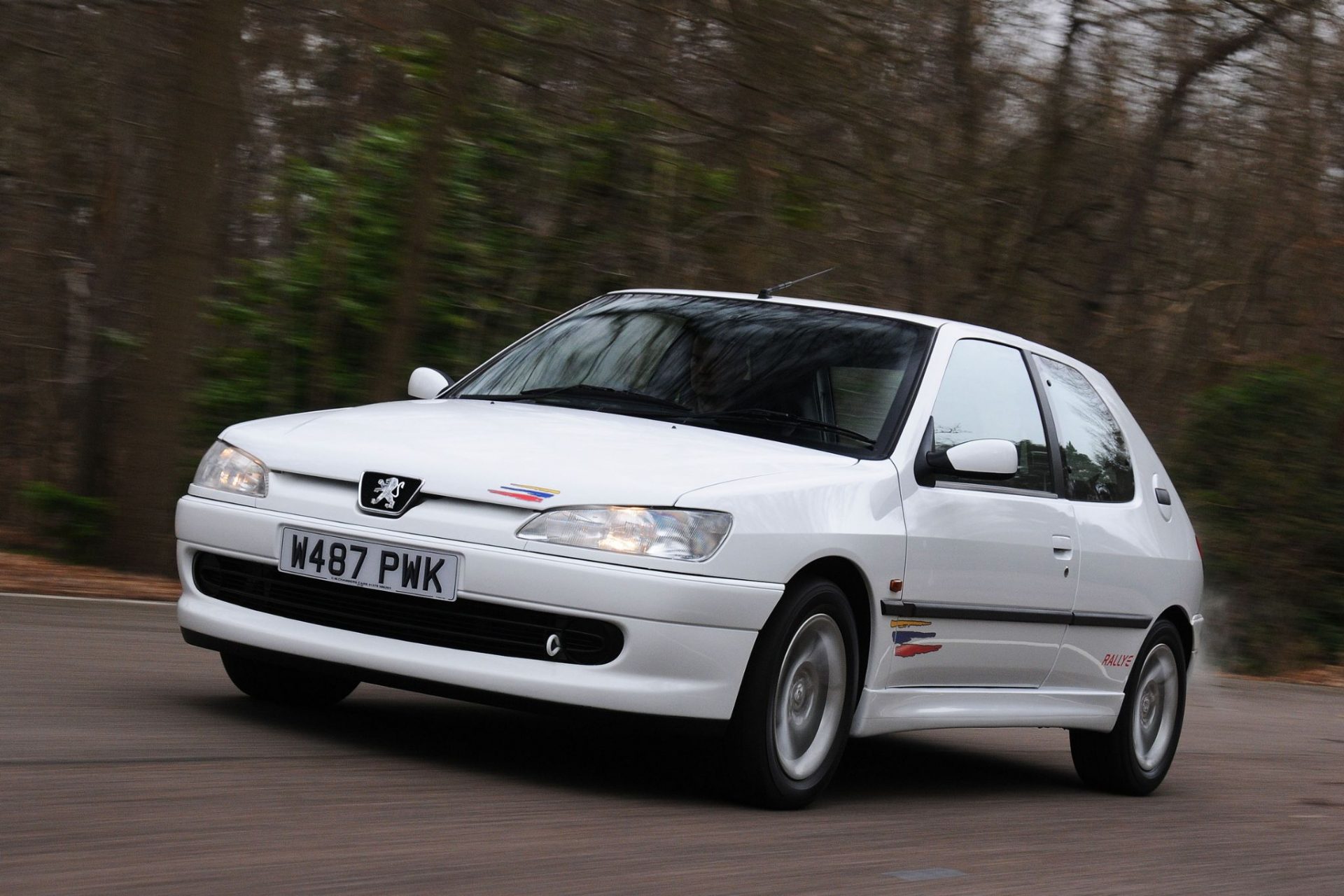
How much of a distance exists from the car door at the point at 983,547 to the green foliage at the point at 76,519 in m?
6.12

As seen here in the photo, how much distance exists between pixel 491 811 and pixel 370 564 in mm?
818

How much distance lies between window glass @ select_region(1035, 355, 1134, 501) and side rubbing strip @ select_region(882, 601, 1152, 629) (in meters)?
0.46

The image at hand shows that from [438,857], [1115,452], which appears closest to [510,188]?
[1115,452]

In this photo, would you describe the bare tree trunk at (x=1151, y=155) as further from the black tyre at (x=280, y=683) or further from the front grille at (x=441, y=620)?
the front grille at (x=441, y=620)

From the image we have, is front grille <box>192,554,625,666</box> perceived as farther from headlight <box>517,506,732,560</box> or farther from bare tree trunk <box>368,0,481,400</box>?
bare tree trunk <box>368,0,481,400</box>

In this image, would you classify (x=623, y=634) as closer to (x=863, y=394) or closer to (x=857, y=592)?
(x=857, y=592)

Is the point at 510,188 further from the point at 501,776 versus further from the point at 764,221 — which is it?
the point at 501,776

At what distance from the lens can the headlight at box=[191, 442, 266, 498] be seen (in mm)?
5457

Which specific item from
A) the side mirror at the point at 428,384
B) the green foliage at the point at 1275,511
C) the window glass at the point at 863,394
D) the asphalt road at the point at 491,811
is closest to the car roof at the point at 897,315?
the window glass at the point at 863,394

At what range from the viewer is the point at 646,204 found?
14461mm

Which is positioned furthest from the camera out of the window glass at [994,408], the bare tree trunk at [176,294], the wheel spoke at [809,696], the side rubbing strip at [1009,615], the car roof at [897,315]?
the bare tree trunk at [176,294]

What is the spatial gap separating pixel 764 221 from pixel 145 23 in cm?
489

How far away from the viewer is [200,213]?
36.1 ft

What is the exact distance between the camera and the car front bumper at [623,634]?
16.2ft
